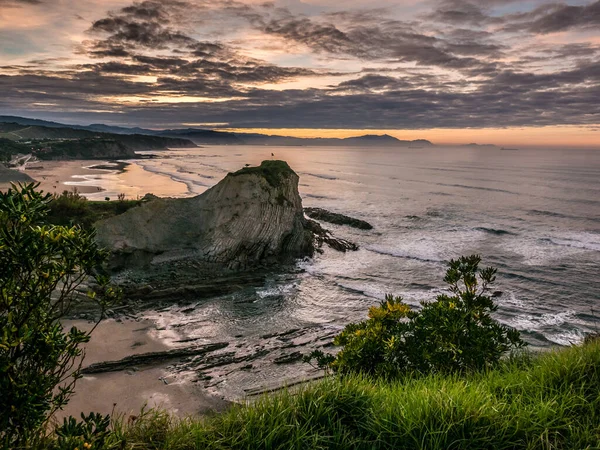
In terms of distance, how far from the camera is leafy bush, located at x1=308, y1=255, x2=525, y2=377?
810 centimetres

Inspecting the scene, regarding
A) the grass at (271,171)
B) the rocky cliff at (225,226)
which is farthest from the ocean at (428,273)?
the grass at (271,171)

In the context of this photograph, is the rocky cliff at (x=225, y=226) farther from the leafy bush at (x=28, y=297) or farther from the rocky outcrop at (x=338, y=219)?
the leafy bush at (x=28, y=297)

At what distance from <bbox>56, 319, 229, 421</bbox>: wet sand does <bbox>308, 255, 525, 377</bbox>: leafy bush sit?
6332 mm

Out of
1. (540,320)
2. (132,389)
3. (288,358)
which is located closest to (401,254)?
(540,320)

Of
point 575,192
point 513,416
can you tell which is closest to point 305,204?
point 575,192

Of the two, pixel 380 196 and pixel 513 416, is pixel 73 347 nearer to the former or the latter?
pixel 513 416

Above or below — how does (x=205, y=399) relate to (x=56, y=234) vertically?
below

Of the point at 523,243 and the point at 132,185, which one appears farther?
the point at 132,185

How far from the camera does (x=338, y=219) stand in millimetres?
46188

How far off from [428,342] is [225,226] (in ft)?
71.8

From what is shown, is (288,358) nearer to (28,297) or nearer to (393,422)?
(393,422)

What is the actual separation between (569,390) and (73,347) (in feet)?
22.2

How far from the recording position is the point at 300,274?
27766 millimetres

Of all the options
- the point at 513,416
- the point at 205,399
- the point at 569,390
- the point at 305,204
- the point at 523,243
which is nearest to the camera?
the point at 513,416
